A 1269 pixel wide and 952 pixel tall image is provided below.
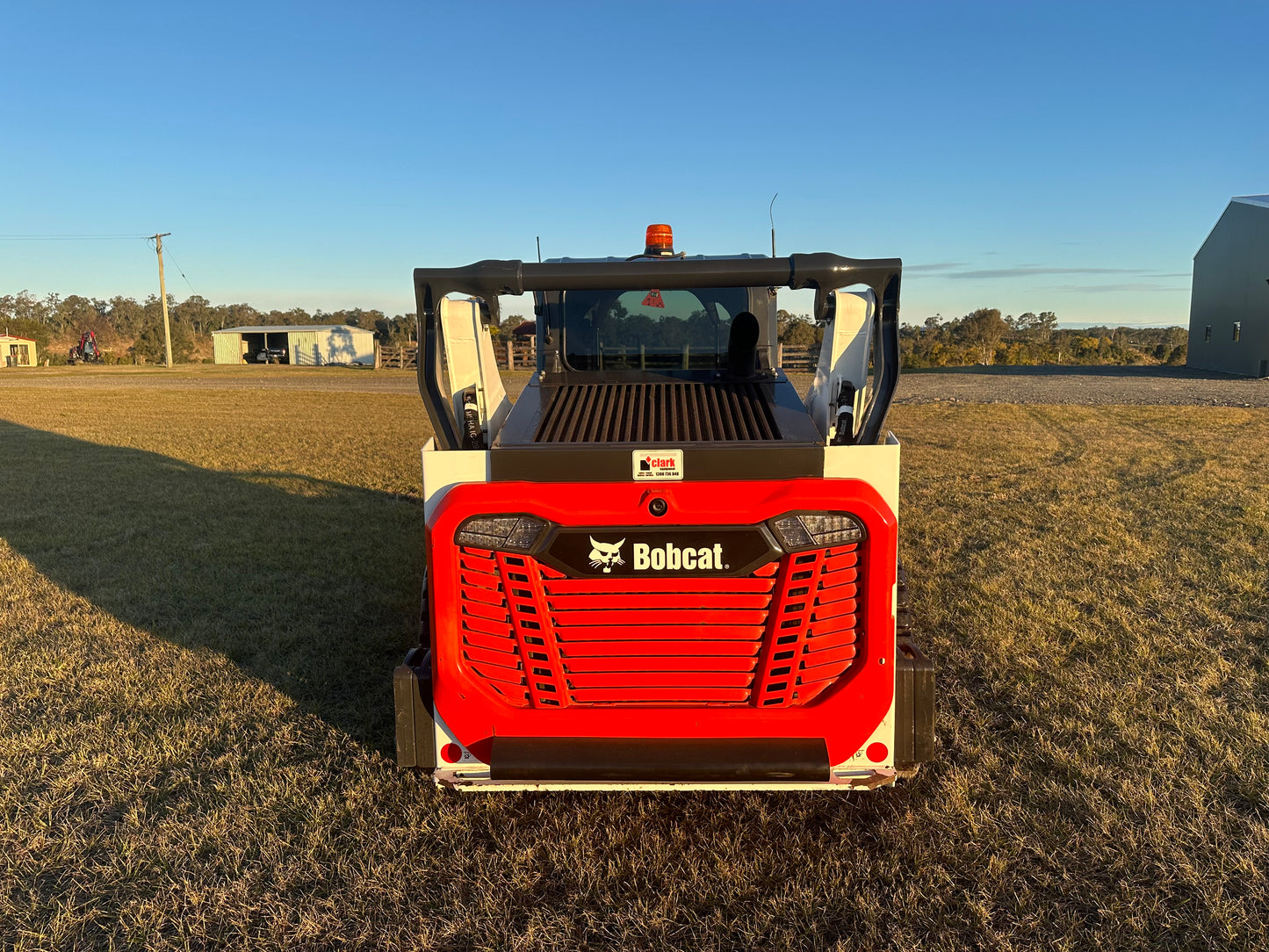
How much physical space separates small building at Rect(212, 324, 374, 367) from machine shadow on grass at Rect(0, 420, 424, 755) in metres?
52.5

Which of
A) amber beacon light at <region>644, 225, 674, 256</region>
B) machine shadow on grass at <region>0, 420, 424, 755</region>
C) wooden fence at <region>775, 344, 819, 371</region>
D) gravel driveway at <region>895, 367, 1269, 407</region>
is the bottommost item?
machine shadow on grass at <region>0, 420, 424, 755</region>

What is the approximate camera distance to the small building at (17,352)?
A: 176ft

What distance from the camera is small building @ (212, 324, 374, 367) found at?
60.7 m

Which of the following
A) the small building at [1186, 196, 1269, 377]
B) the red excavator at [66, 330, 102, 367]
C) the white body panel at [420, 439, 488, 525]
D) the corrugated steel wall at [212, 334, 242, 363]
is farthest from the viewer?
the corrugated steel wall at [212, 334, 242, 363]

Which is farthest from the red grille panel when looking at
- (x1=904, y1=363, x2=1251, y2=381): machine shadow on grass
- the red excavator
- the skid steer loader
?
the red excavator

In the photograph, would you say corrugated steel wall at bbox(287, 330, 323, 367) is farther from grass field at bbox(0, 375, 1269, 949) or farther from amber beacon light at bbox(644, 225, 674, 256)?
amber beacon light at bbox(644, 225, 674, 256)

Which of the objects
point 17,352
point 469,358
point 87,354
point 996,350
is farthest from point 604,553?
point 17,352

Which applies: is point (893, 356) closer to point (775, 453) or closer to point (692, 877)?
point (775, 453)

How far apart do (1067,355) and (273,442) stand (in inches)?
1770

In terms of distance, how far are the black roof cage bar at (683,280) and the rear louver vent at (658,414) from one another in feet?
1.54

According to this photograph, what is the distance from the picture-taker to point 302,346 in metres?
61.0

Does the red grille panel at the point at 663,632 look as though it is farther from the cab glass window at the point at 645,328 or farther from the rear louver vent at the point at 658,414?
the cab glass window at the point at 645,328

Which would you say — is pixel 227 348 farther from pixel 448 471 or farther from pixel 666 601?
pixel 666 601

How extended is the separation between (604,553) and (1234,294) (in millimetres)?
36537
